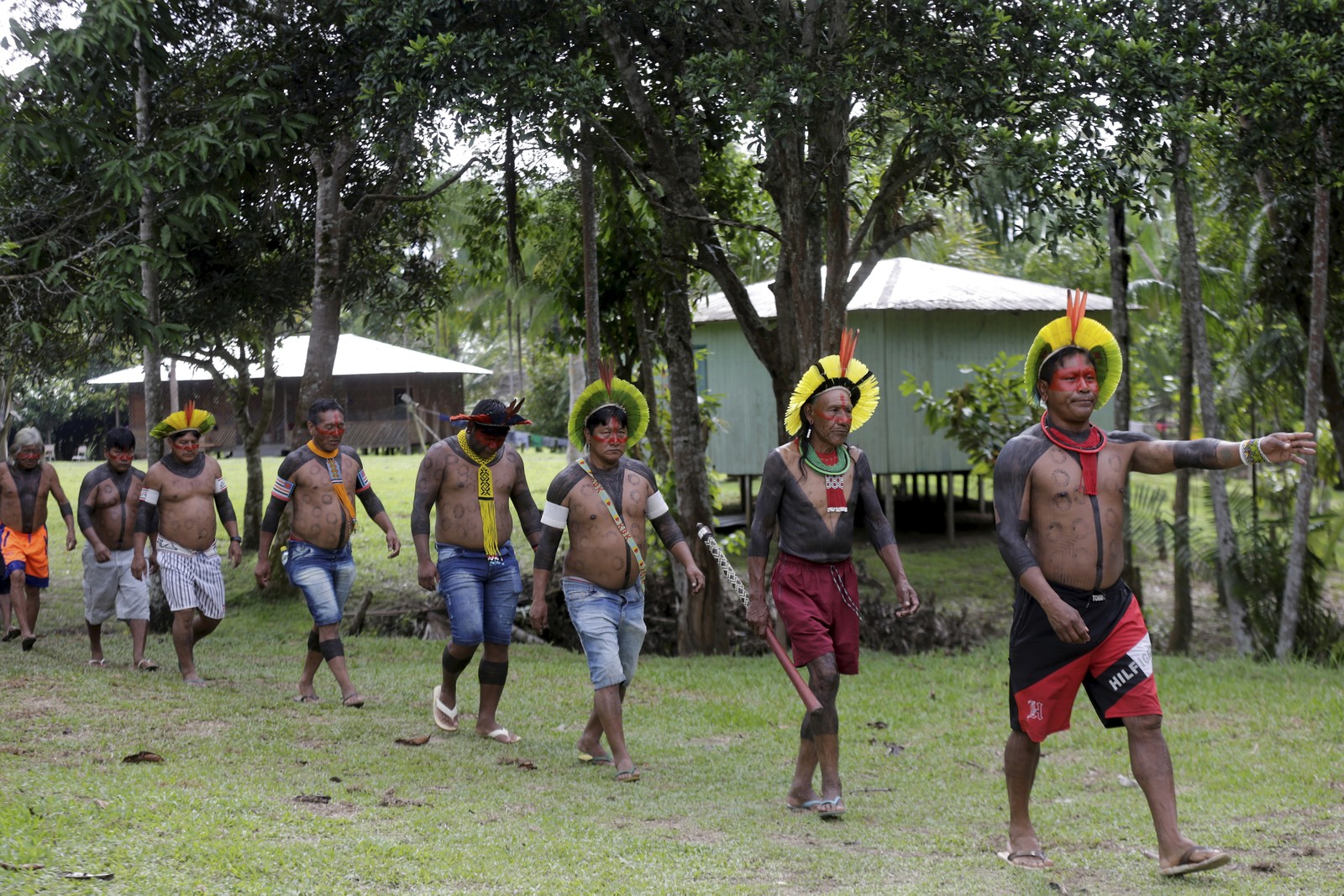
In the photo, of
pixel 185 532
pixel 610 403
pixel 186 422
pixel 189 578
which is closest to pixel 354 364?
pixel 186 422

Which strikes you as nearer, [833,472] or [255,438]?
[833,472]

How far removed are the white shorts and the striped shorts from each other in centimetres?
93

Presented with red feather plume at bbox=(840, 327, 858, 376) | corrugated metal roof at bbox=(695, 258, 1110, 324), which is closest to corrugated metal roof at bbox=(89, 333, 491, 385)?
corrugated metal roof at bbox=(695, 258, 1110, 324)

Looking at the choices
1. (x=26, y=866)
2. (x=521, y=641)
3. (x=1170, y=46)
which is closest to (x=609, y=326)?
(x=521, y=641)

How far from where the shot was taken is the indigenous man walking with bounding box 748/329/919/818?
258 inches

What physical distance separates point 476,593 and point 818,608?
2.41 meters

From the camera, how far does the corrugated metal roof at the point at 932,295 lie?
70.2 feet

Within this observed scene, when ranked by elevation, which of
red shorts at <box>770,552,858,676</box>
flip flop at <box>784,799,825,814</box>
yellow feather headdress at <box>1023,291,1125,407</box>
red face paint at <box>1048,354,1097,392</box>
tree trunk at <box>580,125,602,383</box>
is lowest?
flip flop at <box>784,799,825,814</box>

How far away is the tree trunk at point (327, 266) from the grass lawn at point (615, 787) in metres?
3.69

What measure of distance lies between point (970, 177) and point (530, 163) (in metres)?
5.01

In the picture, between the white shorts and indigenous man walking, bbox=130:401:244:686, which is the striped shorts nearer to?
indigenous man walking, bbox=130:401:244:686

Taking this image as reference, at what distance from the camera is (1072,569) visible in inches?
214

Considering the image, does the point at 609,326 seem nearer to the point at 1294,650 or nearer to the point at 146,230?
the point at 146,230

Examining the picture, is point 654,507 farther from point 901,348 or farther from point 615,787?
point 901,348
